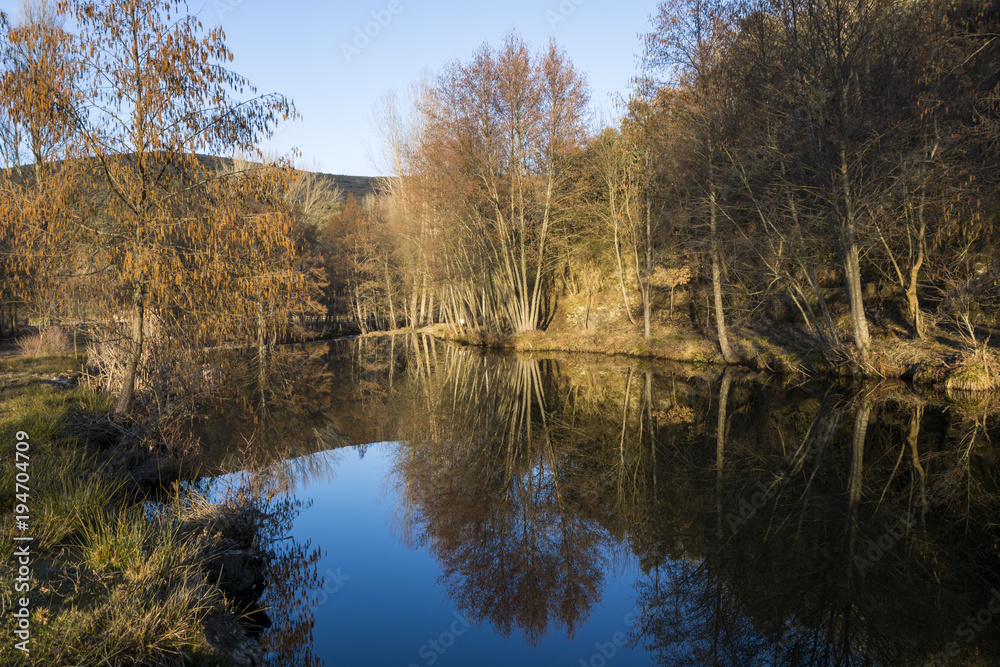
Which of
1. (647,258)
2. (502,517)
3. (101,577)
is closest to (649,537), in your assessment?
(502,517)

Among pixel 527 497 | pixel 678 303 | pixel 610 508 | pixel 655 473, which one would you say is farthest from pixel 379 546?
pixel 678 303

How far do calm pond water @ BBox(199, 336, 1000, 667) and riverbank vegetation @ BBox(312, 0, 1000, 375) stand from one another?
467 centimetres

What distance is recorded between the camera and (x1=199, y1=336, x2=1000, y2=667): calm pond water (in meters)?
5.01

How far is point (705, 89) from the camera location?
1864cm

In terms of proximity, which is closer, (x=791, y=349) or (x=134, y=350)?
(x=134, y=350)

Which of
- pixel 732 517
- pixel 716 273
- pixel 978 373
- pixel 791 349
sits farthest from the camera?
pixel 716 273

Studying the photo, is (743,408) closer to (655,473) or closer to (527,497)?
(655,473)

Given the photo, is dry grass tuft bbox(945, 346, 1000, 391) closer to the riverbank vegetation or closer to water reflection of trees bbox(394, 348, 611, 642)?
the riverbank vegetation

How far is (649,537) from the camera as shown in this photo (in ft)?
22.5

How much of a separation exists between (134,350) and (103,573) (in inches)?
248

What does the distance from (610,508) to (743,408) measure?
709 centimetres

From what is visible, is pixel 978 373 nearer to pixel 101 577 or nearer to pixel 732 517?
pixel 732 517

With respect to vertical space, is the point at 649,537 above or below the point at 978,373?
below

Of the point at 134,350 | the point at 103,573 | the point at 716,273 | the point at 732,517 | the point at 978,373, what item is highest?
the point at 716,273
